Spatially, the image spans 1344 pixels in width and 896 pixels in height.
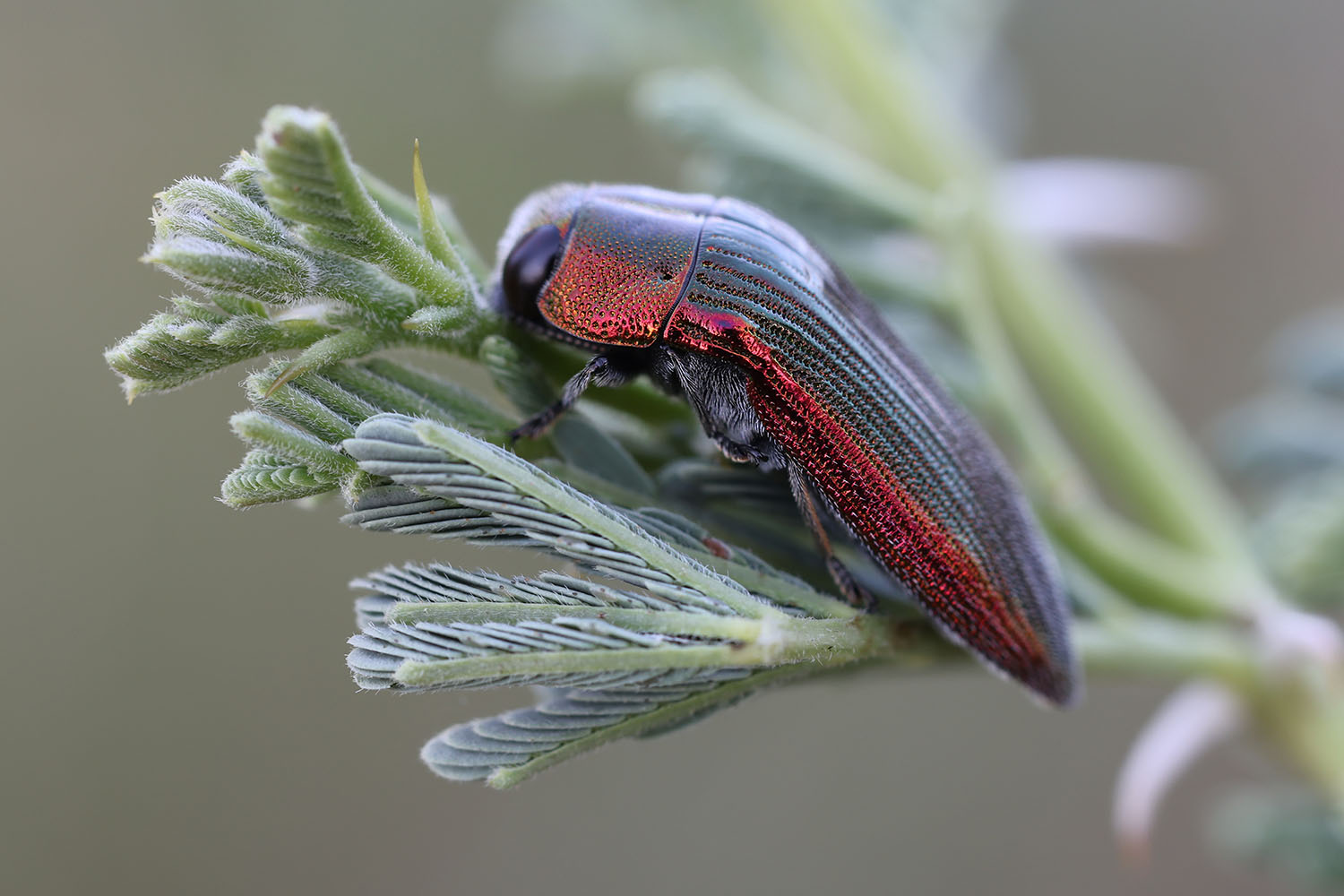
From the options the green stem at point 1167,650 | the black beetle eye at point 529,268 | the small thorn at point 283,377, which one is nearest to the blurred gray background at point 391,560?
the green stem at point 1167,650

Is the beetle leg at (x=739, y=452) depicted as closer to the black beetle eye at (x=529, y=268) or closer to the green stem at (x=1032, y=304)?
the black beetle eye at (x=529, y=268)

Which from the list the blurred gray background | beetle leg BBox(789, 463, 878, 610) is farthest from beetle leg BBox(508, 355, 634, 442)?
the blurred gray background

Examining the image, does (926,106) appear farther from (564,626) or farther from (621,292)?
(564,626)

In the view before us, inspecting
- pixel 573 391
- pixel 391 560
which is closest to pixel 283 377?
pixel 573 391

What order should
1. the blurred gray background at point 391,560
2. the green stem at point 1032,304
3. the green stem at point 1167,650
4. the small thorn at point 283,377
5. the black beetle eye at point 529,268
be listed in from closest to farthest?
the small thorn at point 283,377 → the black beetle eye at point 529,268 → the green stem at point 1167,650 → the green stem at point 1032,304 → the blurred gray background at point 391,560

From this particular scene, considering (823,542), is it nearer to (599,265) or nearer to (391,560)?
(599,265)

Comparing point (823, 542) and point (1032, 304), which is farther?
point (1032, 304)

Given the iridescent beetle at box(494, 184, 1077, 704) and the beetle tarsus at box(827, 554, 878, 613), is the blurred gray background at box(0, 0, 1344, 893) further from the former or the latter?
the beetle tarsus at box(827, 554, 878, 613)
